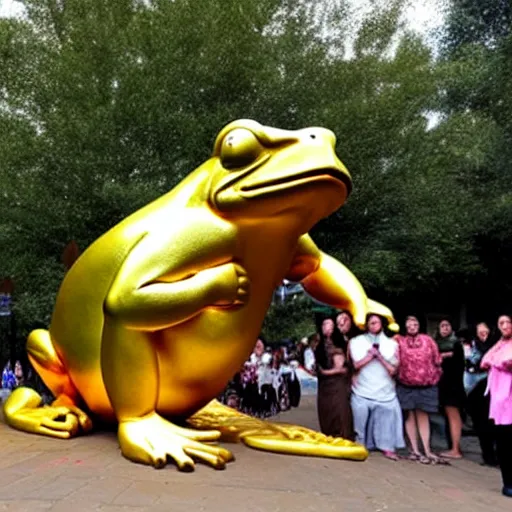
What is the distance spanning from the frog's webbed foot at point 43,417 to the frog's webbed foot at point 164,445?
1.95 feet

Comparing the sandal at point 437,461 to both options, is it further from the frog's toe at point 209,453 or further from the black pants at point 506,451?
the frog's toe at point 209,453

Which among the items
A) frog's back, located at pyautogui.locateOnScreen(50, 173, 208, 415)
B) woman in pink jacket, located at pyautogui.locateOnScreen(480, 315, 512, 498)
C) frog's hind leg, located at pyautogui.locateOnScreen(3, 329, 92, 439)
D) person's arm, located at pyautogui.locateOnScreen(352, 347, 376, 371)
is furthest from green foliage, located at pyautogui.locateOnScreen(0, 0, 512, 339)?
woman in pink jacket, located at pyautogui.locateOnScreen(480, 315, 512, 498)

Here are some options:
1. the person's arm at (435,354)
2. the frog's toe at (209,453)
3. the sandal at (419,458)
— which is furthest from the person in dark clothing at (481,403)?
the frog's toe at (209,453)

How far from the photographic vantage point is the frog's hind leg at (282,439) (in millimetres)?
4770

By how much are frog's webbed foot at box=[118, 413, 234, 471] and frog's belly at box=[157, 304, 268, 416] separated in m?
0.23

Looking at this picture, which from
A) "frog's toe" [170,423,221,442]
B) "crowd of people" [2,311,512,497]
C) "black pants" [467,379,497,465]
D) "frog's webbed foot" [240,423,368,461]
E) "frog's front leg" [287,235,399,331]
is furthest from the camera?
"black pants" [467,379,497,465]

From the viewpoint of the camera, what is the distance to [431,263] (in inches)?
555

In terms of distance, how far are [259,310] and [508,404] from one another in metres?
2.10

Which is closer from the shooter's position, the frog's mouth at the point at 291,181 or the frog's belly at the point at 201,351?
the frog's mouth at the point at 291,181

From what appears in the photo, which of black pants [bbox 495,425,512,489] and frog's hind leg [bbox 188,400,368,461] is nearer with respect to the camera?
frog's hind leg [bbox 188,400,368,461]

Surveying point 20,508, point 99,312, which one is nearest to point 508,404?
point 99,312

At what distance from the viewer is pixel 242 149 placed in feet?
14.8

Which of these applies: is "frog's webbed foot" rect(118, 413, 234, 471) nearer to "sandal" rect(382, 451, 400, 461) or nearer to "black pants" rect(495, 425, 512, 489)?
"black pants" rect(495, 425, 512, 489)

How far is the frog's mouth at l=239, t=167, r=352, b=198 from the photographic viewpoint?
4387 mm
